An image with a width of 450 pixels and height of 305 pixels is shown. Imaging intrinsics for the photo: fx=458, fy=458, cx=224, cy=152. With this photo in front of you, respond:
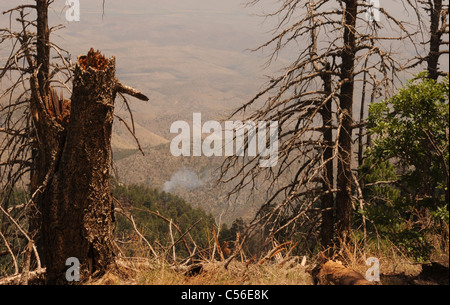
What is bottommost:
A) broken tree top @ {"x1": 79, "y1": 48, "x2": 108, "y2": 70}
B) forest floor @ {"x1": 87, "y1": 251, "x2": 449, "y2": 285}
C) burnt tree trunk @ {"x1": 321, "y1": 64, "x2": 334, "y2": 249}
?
forest floor @ {"x1": 87, "y1": 251, "x2": 449, "y2": 285}

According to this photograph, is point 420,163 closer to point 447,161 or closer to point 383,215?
point 447,161

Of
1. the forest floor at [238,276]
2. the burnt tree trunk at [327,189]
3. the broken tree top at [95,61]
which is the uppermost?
the broken tree top at [95,61]

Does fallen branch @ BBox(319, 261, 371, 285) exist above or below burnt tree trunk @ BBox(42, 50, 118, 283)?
below

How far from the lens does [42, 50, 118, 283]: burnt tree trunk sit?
5.52 metres

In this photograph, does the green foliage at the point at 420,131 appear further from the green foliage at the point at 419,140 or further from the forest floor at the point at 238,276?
the forest floor at the point at 238,276

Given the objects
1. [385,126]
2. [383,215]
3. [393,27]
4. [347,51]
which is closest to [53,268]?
[385,126]

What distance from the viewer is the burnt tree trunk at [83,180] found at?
217 inches

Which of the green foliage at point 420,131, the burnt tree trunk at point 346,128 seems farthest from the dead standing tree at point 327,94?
the green foliage at point 420,131

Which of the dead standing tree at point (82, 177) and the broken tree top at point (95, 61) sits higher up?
the broken tree top at point (95, 61)

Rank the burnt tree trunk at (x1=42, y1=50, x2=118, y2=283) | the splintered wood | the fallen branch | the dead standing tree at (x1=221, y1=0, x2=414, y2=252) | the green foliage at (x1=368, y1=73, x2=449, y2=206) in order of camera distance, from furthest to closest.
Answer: the dead standing tree at (x1=221, y1=0, x2=414, y2=252) < the green foliage at (x1=368, y1=73, x2=449, y2=206) < the splintered wood < the fallen branch < the burnt tree trunk at (x1=42, y1=50, x2=118, y2=283)

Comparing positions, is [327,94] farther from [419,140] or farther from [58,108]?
[58,108]

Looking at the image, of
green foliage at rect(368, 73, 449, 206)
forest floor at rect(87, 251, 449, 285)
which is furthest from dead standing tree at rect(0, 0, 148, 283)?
green foliage at rect(368, 73, 449, 206)

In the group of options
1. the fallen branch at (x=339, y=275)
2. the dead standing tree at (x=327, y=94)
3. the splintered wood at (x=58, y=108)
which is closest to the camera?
the fallen branch at (x=339, y=275)

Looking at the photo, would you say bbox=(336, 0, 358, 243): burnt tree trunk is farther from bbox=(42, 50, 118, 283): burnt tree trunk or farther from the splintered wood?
the splintered wood
